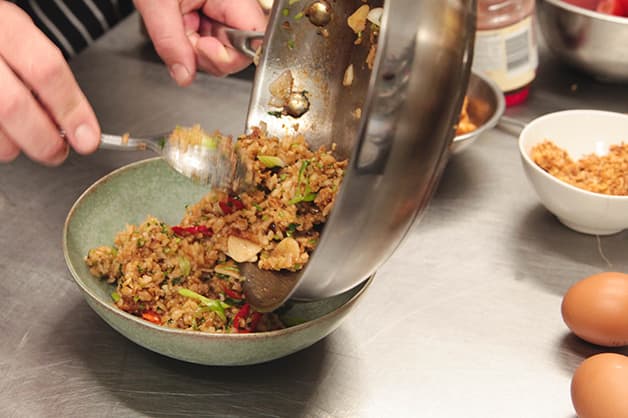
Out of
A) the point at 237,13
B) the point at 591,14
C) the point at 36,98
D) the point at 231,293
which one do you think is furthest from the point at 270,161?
the point at 591,14

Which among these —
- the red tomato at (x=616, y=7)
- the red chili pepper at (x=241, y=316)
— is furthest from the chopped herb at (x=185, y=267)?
the red tomato at (x=616, y=7)

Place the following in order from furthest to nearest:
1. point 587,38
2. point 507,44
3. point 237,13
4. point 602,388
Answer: point 587,38 < point 507,44 < point 237,13 < point 602,388

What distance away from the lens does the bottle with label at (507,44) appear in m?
1.77

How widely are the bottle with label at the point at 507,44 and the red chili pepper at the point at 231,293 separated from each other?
92cm

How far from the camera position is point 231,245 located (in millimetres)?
1106

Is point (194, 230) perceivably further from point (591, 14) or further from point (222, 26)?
point (591, 14)

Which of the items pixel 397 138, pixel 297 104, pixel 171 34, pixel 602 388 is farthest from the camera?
pixel 171 34

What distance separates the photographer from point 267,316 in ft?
3.68

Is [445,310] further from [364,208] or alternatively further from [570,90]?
[570,90]

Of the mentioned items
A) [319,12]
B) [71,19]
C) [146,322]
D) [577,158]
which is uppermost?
[319,12]

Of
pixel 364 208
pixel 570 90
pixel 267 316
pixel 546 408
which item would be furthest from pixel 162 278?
pixel 570 90

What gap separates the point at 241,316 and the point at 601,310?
55 centimetres

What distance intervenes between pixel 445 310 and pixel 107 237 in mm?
592

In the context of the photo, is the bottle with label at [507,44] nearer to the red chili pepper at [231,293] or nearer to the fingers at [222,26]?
the fingers at [222,26]
